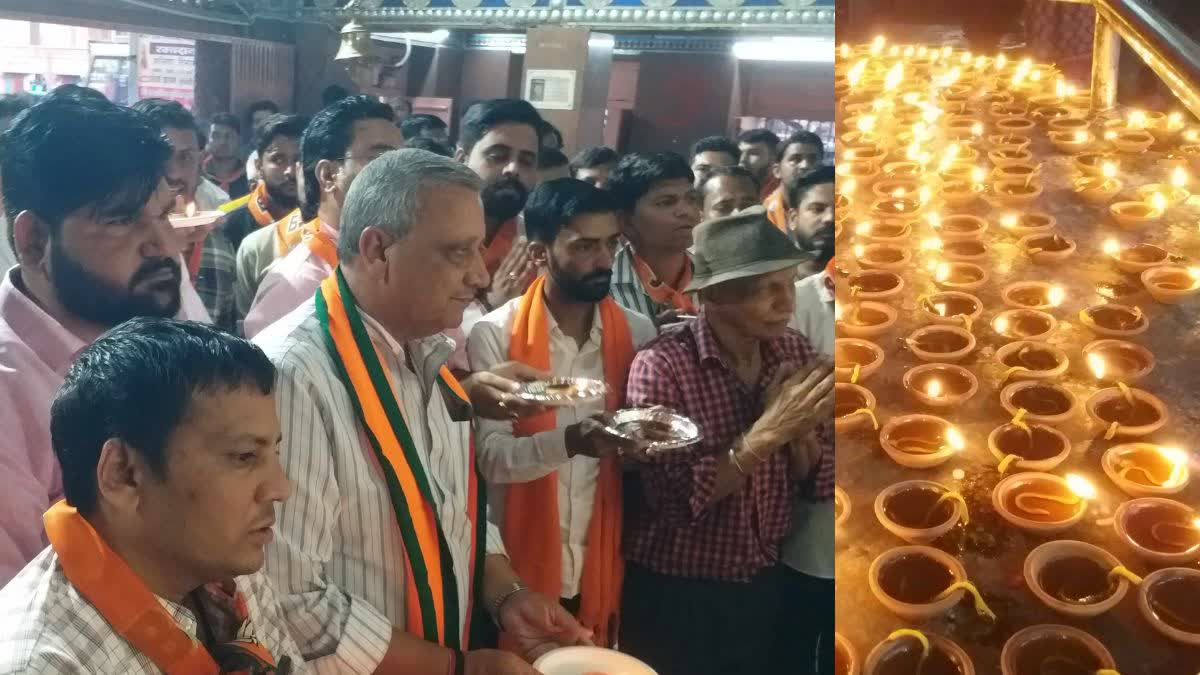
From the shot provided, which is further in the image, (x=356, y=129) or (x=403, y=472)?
(x=356, y=129)

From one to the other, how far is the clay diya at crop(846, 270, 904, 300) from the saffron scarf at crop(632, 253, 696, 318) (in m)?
0.45

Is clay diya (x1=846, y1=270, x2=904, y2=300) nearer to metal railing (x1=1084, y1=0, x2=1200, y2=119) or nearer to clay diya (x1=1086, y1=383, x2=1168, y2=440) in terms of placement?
clay diya (x1=1086, y1=383, x2=1168, y2=440)

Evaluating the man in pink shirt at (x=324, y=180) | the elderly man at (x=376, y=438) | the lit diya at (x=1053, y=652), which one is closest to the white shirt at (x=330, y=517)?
the elderly man at (x=376, y=438)

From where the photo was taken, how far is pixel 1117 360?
1239mm

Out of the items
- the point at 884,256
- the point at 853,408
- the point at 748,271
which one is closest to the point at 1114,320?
the point at 884,256

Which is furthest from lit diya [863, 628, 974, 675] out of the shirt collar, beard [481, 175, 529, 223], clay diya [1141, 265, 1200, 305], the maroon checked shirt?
clay diya [1141, 265, 1200, 305]

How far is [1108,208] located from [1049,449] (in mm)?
960

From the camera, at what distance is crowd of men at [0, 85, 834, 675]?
1.54 feet

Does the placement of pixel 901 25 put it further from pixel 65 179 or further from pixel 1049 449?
pixel 65 179

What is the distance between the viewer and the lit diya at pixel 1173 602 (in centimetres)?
80

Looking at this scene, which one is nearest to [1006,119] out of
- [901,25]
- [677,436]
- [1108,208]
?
[901,25]

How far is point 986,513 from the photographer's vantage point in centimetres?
95

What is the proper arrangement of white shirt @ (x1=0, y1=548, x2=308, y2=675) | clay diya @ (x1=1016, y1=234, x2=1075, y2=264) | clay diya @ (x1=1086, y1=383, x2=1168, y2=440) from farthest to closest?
clay diya @ (x1=1016, y1=234, x2=1075, y2=264)
clay diya @ (x1=1086, y1=383, x2=1168, y2=440)
white shirt @ (x1=0, y1=548, x2=308, y2=675)

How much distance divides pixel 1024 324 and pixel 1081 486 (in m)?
0.42
